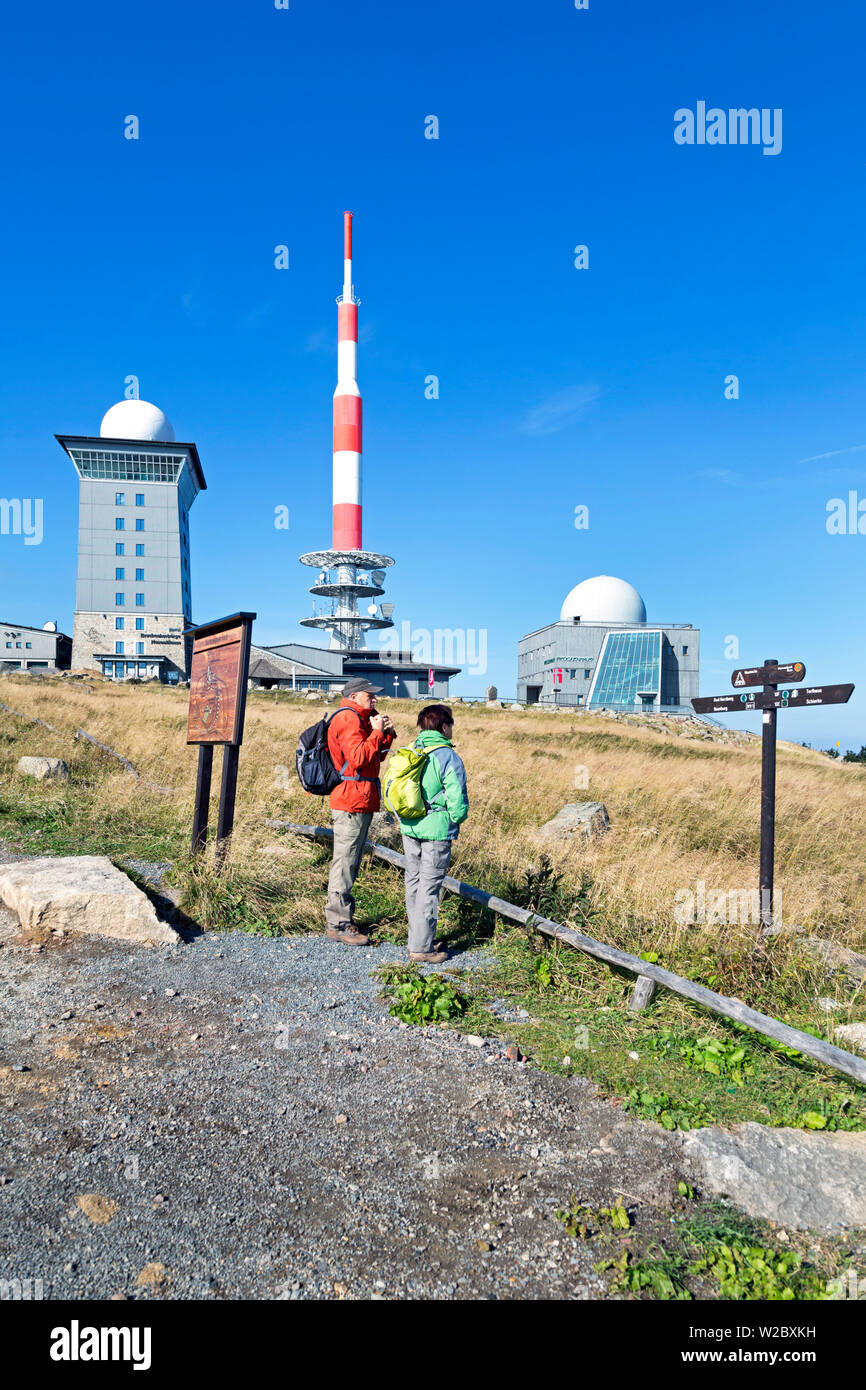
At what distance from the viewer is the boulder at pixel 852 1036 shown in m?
4.26

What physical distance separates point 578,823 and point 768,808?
3.22 metres

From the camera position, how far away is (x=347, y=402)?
5494 cm

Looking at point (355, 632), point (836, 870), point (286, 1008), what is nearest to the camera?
point (286, 1008)

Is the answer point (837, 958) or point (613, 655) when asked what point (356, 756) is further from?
point (613, 655)

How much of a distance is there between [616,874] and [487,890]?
1.29m

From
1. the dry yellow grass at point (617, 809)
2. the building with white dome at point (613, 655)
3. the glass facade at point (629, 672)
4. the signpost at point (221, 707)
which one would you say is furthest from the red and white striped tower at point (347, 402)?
the signpost at point (221, 707)

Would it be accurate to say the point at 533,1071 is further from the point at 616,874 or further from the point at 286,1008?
the point at 616,874

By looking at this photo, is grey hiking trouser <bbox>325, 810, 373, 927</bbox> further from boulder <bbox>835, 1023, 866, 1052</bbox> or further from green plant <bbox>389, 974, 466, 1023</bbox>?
boulder <bbox>835, 1023, 866, 1052</bbox>

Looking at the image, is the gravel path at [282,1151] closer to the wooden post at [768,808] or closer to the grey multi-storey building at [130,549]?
the wooden post at [768,808]

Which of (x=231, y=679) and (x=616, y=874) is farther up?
(x=231, y=679)

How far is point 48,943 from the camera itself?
543 cm

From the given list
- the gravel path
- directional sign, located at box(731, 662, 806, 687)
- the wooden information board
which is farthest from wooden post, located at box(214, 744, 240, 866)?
directional sign, located at box(731, 662, 806, 687)
